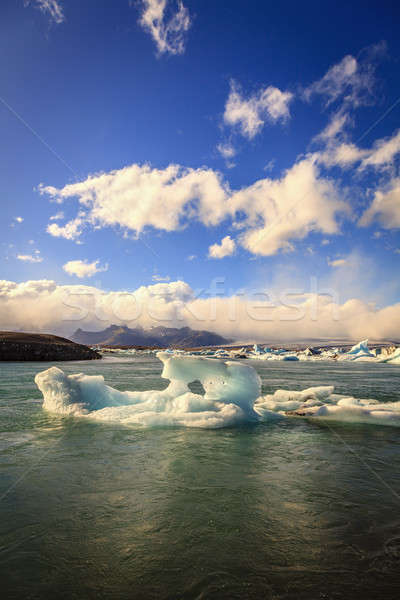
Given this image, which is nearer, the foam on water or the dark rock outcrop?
the foam on water

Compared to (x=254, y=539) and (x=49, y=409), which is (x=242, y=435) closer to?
A: (x=254, y=539)

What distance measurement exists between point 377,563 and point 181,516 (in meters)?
1.92

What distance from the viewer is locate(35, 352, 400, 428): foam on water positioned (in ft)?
26.5

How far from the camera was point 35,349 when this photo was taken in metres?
36.9

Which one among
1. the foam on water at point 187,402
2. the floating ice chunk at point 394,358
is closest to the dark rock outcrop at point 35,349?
the foam on water at point 187,402

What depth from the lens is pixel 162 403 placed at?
887 centimetres

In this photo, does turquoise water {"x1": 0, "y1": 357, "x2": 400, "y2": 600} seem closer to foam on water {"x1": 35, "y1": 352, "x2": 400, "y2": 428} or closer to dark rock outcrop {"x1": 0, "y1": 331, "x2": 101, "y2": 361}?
foam on water {"x1": 35, "y1": 352, "x2": 400, "y2": 428}

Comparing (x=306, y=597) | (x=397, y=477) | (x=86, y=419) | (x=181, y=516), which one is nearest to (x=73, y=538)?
(x=181, y=516)

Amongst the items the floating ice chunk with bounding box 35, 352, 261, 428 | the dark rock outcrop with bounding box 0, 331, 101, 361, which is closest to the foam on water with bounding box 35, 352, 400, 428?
the floating ice chunk with bounding box 35, 352, 261, 428

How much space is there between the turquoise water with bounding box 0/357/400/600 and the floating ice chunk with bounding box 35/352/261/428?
1.65 metres

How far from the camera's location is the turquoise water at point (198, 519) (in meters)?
2.44

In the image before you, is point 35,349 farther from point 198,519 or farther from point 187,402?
point 198,519

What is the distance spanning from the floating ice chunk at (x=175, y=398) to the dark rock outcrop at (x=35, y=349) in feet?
98.7

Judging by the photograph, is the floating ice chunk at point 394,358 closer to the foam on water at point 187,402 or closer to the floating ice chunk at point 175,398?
the foam on water at point 187,402
